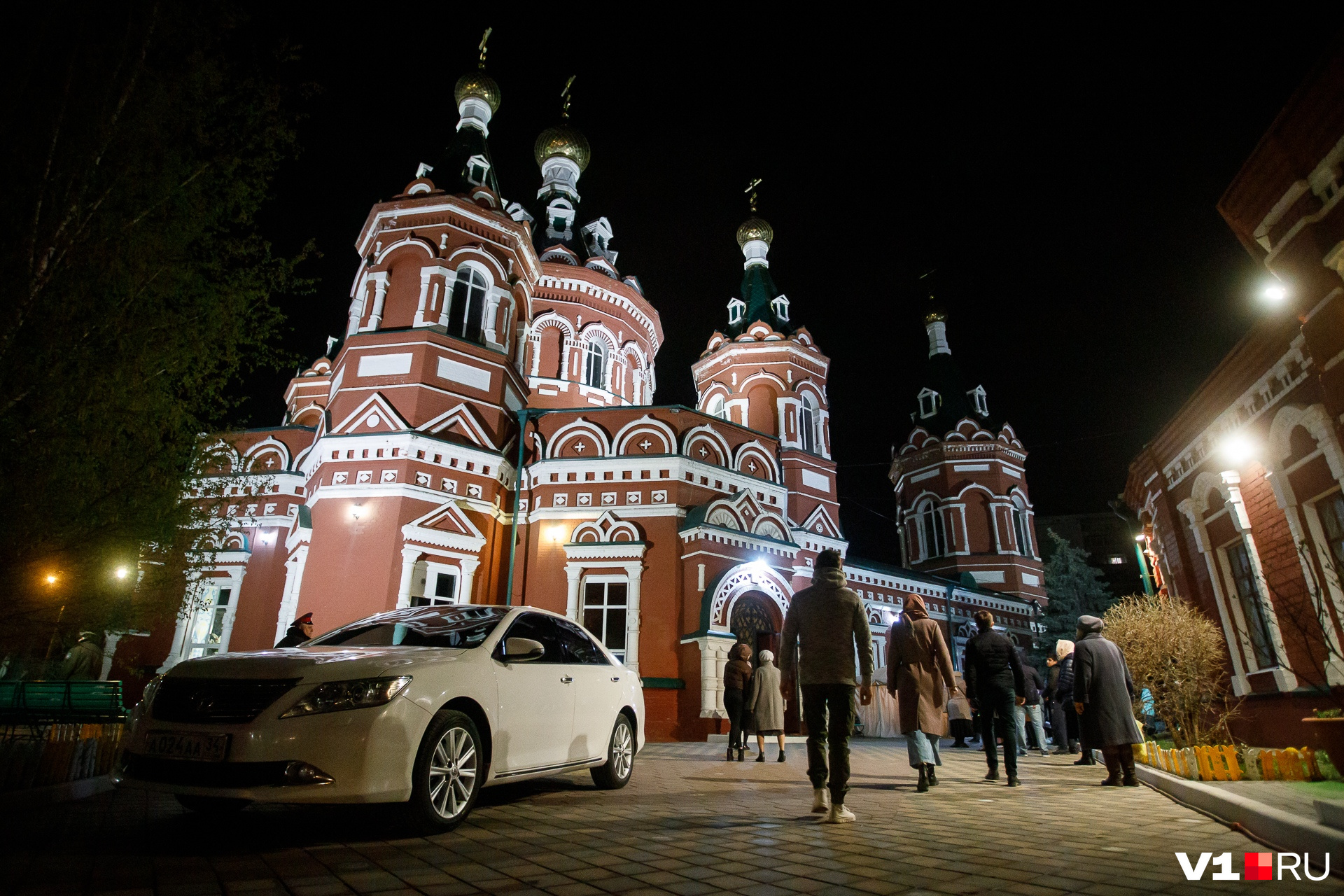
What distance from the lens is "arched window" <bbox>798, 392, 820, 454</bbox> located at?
25688 millimetres

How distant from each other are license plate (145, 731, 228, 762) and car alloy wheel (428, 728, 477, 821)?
47.1 inches

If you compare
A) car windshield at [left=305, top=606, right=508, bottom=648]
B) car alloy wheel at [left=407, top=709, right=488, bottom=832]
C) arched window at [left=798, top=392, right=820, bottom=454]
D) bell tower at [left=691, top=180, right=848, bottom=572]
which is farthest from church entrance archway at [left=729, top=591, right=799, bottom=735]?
car alloy wheel at [left=407, top=709, right=488, bottom=832]

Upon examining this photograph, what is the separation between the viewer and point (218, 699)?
176 inches

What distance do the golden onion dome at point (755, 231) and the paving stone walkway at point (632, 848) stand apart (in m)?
27.5

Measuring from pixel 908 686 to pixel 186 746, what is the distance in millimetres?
6321

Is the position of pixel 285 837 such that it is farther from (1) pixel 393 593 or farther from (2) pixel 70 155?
(1) pixel 393 593

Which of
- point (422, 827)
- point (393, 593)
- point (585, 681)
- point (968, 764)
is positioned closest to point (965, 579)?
point (968, 764)

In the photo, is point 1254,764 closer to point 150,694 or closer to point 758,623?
point 150,694

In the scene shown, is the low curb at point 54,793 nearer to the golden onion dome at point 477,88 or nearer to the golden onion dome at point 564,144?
the golden onion dome at point 477,88

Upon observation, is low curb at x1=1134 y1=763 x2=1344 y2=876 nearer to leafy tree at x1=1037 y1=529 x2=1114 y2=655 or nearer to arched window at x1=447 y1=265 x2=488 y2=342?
arched window at x1=447 y1=265 x2=488 y2=342

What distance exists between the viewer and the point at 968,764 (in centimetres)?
1027

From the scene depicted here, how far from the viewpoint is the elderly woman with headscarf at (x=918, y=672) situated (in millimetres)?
7309

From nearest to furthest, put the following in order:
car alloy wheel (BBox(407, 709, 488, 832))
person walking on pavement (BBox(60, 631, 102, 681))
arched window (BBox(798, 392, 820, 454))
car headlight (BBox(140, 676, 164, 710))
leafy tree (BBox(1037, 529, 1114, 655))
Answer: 1. car alloy wheel (BBox(407, 709, 488, 832))
2. car headlight (BBox(140, 676, 164, 710))
3. person walking on pavement (BBox(60, 631, 102, 681))
4. arched window (BBox(798, 392, 820, 454))
5. leafy tree (BBox(1037, 529, 1114, 655))

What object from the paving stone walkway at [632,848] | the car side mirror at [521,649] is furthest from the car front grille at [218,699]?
the car side mirror at [521,649]
